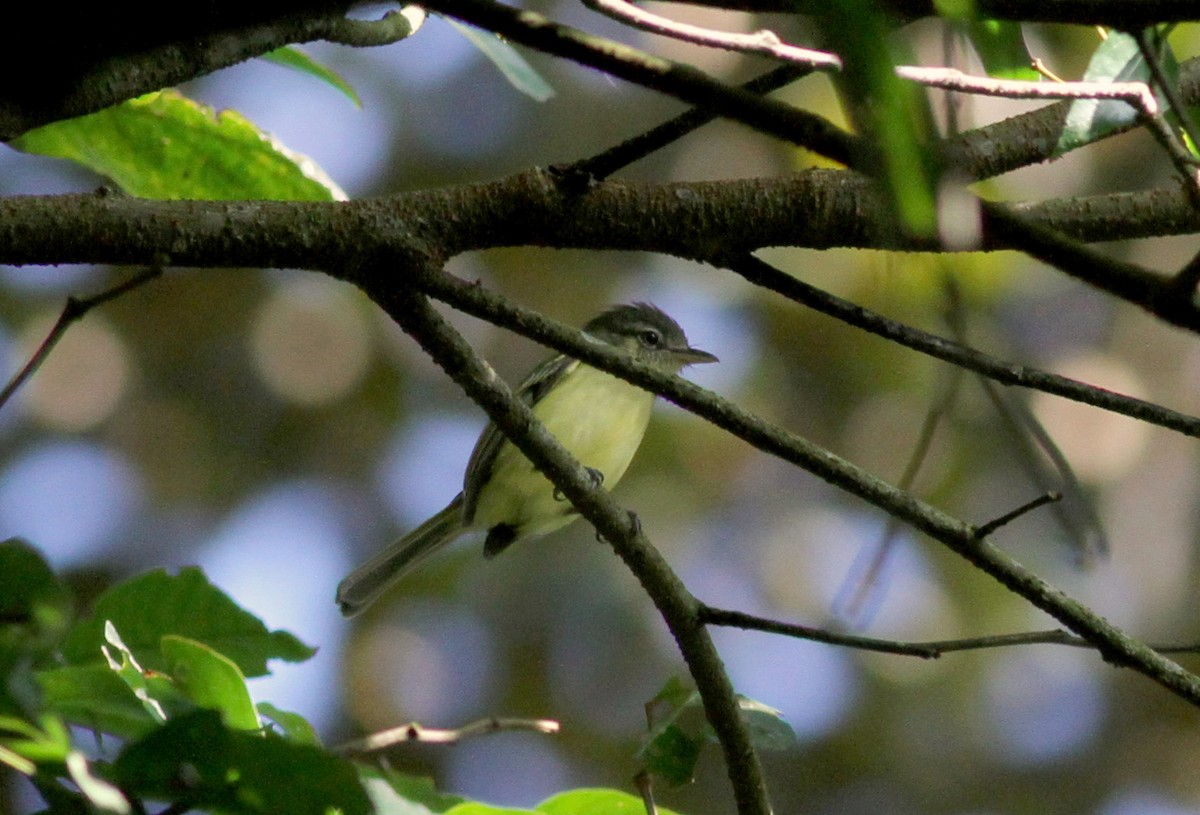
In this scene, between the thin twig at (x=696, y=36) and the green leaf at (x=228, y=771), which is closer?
the green leaf at (x=228, y=771)

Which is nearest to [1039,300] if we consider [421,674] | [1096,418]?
[1096,418]

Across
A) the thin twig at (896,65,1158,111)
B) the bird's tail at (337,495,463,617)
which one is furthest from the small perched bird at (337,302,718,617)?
the thin twig at (896,65,1158,111)

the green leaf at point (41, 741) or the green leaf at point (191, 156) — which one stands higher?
the green leaf at point (191, 156)

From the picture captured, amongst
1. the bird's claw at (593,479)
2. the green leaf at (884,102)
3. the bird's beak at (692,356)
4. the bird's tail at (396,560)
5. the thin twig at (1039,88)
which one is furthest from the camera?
the bird's beak at (692,356)

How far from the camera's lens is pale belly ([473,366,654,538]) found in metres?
5.26

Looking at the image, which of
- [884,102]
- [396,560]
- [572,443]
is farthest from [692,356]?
[884,102]

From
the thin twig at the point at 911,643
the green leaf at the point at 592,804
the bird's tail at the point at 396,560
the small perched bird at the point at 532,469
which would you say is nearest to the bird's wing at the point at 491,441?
the small perched bird at the point at 532,469

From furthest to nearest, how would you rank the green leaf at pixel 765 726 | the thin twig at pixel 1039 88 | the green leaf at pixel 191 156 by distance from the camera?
the green leaf at pixel 191 156
the green leaf at pixel 765 726
the thin twig at pixel 1039 88

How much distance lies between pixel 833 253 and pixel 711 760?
Result: 10.2 ft

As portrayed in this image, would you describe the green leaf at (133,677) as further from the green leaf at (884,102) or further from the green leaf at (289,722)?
the green leaf at (884,102)

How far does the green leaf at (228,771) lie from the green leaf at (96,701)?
120 mm

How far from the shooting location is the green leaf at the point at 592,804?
1.93m

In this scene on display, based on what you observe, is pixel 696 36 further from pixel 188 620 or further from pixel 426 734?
pixel 188 620

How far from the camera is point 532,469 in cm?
525
